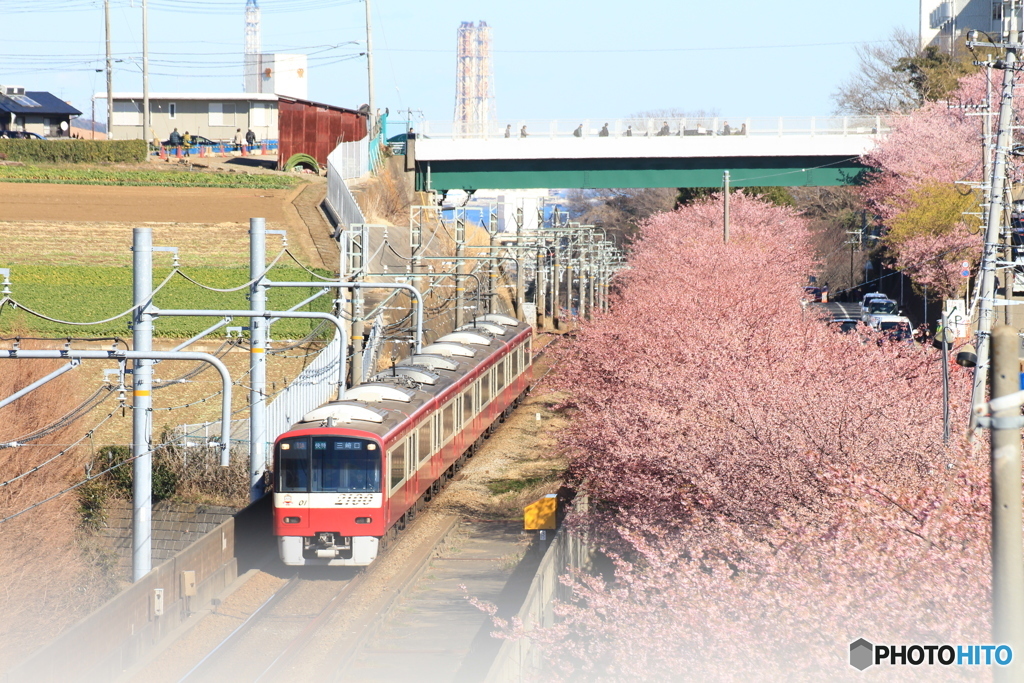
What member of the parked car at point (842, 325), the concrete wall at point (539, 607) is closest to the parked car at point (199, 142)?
the parked car at point (842, 325)

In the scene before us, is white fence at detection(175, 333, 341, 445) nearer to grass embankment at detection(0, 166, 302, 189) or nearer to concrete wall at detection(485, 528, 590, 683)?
concrete wall at detection(485, 528, 590, 683)

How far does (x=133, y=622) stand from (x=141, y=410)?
112 inches

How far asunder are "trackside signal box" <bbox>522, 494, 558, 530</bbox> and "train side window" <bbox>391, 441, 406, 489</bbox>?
6.57 feet

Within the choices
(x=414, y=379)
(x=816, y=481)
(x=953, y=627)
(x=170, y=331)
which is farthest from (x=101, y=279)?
(x=953, y=627)

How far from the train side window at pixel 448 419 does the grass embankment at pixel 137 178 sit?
35.7 metres

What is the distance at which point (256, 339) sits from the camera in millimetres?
18891

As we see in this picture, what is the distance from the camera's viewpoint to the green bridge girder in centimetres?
4944

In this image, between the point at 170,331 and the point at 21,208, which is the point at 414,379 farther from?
the point at 21,208

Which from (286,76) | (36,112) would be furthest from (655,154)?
(286,76)

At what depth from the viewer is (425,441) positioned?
20.2 m

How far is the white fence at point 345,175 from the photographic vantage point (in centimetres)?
4739

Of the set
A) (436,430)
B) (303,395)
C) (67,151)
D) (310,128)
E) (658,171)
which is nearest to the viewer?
(436,430)

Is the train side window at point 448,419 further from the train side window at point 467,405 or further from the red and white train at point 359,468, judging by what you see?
the train side window at point 467,405

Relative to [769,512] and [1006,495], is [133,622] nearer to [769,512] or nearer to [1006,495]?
[769,512]
